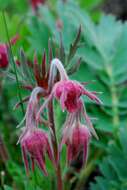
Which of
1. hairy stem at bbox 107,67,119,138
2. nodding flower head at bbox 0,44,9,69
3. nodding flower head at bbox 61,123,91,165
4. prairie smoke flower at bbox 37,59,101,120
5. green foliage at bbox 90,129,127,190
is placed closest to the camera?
prairie smoke flower at bbox 37,59,101,120

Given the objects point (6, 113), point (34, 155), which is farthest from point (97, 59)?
point (34, 155)

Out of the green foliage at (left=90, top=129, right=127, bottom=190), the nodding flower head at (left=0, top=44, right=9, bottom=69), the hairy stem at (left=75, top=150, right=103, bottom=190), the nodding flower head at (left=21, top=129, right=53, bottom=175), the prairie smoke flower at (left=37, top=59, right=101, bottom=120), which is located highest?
the prairie smoke flower at (left=37, top=59, right=101, bottom=120)

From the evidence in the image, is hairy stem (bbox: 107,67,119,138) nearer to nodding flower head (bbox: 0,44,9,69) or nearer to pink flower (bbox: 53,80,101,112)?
nodding flower head (bbox: 0,44,9,69)

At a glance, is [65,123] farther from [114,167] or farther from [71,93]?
[114,167]

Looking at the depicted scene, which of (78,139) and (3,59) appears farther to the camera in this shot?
(3,59)

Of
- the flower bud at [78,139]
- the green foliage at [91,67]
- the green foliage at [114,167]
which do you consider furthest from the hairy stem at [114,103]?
the flower bud at [78,139]

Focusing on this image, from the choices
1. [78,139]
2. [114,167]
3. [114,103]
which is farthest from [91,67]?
[78,139]

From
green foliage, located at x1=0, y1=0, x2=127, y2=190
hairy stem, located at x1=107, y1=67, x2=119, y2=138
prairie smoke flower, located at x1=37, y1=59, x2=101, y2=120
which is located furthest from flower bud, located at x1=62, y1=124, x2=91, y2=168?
hairy stem, located at x1=107, y1=67, x2=119, y2=138
